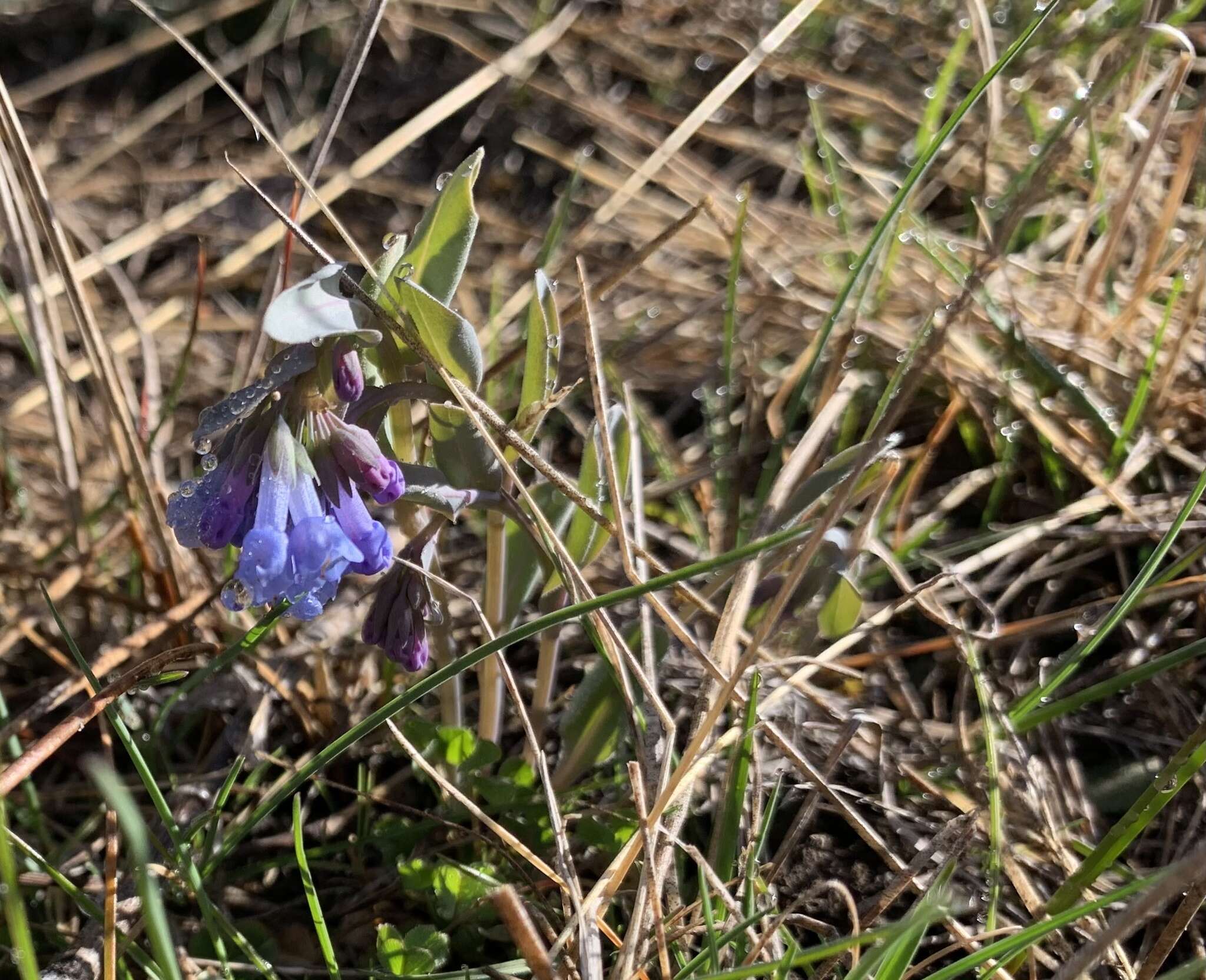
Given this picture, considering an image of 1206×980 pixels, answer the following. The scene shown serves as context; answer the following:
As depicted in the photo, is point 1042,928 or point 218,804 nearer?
point 1042,928

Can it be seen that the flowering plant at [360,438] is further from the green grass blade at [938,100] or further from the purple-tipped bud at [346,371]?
the green grass blade at [938,100]

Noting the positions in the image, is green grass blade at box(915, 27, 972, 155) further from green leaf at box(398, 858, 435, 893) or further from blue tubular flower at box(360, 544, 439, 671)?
green leaf at box(398, 858, 435, 893)

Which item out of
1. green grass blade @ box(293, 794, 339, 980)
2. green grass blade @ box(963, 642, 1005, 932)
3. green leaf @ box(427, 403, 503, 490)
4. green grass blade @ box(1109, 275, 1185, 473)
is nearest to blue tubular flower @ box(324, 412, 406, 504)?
green leaf @ box(427, 403, 503, 490)

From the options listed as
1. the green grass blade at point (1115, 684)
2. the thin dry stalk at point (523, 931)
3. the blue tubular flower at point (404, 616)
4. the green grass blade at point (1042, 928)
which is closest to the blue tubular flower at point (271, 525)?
the blue tubular flower at point (404, 616)

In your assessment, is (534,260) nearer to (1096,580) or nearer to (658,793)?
(1096,580)

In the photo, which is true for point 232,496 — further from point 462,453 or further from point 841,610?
point 841,610

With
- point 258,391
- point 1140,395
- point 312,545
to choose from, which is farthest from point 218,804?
point 1140,395
